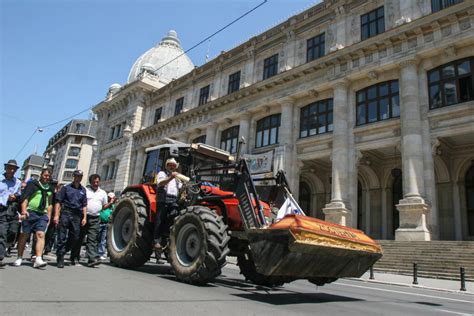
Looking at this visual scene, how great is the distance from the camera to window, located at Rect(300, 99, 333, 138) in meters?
A: 23.4

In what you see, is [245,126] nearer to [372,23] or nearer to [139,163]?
[372,23]

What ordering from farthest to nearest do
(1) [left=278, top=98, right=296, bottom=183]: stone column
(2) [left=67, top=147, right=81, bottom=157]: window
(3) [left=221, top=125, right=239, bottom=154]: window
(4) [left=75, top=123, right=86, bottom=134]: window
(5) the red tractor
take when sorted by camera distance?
(4) [left=75, top=123, right=86, bottom=134]: window, (2) [left=67, top=147, right=81, bottom=157]: window, (3) [left=221, top=125, right=239, bottom=154]: window, (1) [left=278, top=98, right=296, bottom=183]: stone column, (5) the red tractor

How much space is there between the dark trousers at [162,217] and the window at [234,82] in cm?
2405

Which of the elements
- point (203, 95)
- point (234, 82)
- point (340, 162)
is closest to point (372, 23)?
point (340, 162)

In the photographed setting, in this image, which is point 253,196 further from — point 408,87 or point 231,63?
point 231,63

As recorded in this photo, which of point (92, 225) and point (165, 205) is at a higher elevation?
point (165, 205)

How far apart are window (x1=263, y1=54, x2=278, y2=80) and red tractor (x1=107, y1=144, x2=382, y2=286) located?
20.0 meters

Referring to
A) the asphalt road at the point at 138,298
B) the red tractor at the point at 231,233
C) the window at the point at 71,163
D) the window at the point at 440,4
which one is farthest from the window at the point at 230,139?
the window at the point at 71,163

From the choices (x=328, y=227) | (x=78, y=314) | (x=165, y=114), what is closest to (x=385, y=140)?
(x=328, y=227)

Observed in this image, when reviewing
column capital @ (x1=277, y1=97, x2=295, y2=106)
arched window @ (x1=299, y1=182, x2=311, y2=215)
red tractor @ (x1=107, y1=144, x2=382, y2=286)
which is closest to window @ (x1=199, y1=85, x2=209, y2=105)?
column capital @ (x1=277, y1=97, x2=295, y2=106)

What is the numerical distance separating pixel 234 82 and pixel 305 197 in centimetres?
1128

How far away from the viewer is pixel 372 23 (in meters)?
22.3

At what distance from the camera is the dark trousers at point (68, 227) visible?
24.8ft

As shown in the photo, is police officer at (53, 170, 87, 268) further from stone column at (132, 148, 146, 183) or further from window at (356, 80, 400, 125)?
stone column at (132, 148, 146, 183)
